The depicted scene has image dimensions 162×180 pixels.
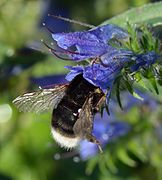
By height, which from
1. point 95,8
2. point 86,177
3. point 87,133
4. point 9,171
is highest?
point 87,133

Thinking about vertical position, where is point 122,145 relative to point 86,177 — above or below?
above

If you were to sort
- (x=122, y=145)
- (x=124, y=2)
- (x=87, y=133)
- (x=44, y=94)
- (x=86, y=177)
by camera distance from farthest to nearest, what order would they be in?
(x=124, y=2) < (x=86, y=177) < (x=122, y=145) < (x=44, y=94) < (x=87, y=133)

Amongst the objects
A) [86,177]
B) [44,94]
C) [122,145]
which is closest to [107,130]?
[122,145]

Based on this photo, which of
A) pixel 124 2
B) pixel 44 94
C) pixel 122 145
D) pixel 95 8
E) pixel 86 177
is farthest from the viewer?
pixel 95 8

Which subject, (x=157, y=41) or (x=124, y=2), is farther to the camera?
(x=124, y=2)

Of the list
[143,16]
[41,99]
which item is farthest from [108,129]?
[41,99]

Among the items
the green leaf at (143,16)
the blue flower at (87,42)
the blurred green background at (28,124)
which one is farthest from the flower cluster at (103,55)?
the blurred green background at (28,124)

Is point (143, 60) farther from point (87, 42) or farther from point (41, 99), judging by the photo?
point (41, 99)

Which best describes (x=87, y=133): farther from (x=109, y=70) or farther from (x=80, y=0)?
(x=80, y=0)
